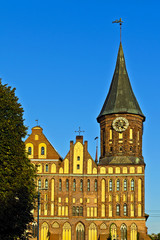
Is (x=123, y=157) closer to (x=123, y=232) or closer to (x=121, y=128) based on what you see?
(x=121, y=128)

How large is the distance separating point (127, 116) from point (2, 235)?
45986 mm

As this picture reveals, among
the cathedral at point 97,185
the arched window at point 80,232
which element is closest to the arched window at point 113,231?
the cathedral at point 97,185

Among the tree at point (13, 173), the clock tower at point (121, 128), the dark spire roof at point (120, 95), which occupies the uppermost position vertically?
the dark spire roof at point (120, 95)

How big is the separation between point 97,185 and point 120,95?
1658 cm

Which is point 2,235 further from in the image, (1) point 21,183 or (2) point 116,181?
(2) point 116,181

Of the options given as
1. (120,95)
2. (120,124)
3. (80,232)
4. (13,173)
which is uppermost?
(120,95)

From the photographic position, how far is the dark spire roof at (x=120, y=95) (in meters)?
90.3

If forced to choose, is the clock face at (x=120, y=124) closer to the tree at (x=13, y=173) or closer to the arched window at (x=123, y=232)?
the arched window at (x=123, y=232)

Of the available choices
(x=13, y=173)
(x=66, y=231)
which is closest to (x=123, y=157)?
(x=66, y=231)

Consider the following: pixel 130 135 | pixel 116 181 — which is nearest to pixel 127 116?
pixel 130 135

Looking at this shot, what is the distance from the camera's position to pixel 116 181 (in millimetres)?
85875

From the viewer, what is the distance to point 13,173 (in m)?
Result: 50.3

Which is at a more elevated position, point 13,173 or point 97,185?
point 97,185

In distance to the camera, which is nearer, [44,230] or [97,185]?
[44,230]
